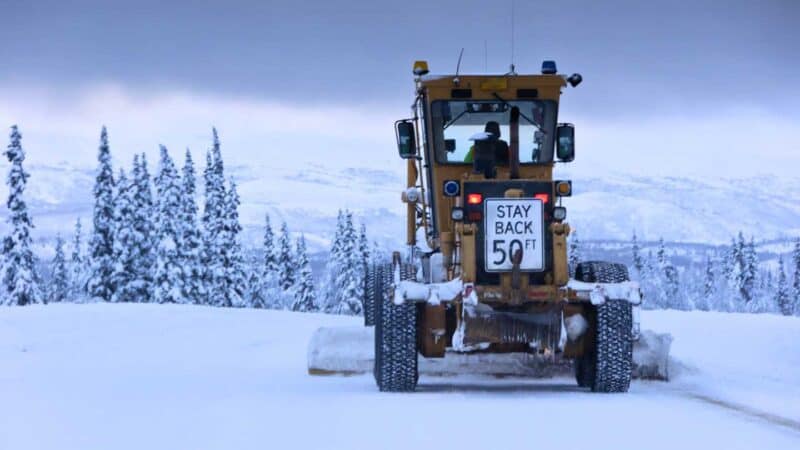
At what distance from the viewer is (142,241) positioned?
53.7 metres

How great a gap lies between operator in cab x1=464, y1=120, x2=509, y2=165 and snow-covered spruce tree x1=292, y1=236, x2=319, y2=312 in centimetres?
5069

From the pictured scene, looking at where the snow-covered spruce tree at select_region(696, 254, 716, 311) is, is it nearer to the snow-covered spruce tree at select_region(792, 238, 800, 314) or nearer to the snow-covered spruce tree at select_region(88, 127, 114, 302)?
the snow-covered spruce tree at select_region(792, 238, 800, 314)

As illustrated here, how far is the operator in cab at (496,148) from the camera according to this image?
1179 centimetres

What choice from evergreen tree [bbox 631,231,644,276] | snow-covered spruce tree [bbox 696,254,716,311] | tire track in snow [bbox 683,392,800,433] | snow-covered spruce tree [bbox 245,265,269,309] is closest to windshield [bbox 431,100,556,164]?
tire track in snow [bbox 683,392,800,433]

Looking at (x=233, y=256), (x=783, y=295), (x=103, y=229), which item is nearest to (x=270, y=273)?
(x=233, y=256)

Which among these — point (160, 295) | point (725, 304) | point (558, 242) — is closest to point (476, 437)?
point (558, 242)

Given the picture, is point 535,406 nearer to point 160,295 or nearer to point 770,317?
point 770,317

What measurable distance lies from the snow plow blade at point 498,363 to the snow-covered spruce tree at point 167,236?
40940 millimetres

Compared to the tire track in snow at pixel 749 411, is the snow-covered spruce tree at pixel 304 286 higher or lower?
lower

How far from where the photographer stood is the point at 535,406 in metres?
8.59

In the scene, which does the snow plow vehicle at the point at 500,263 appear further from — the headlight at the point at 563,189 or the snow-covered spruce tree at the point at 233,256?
the snow-covered spruce tree at the point at 233,256

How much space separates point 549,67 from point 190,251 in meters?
44.4

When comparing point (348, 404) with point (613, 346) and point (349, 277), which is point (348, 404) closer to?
point (613, 346)

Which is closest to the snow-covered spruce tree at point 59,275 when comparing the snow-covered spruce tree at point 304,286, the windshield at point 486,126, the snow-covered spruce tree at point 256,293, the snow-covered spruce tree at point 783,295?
the snow-covered spruce tree at point 256,293
